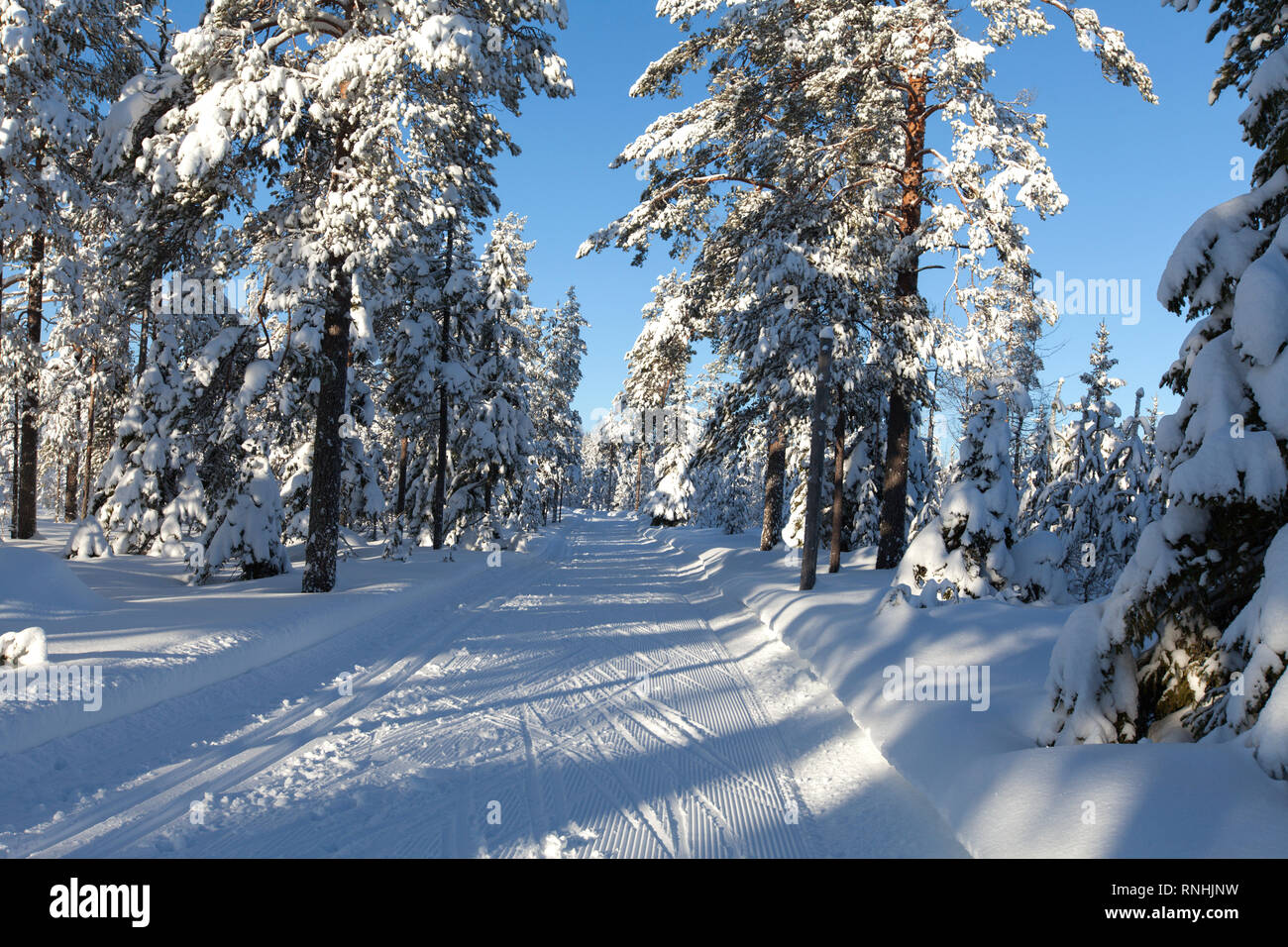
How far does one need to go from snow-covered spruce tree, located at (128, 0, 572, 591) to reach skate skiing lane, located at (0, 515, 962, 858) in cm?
645

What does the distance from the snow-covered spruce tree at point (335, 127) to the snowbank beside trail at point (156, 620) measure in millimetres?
1713

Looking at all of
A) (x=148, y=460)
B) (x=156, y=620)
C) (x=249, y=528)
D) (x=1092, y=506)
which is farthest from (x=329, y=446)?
(x=1092, y=506)

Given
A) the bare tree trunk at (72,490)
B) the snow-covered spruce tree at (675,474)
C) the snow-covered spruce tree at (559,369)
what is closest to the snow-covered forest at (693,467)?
the bare tree trunk at (72,490)

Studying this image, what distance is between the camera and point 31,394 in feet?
60.0

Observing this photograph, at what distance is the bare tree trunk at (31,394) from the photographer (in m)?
17.8

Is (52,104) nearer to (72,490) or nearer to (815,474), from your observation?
(815,474)

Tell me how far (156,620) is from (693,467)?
14.3 meters

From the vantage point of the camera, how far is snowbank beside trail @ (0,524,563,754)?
612cm

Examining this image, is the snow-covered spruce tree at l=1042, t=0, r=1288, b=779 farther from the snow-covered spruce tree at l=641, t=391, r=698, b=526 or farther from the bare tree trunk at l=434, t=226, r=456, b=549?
the snow-covered spruce tree at l=641, t=391, r=698, b=526

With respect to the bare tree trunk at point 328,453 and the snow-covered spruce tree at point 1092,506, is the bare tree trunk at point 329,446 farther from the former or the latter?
the snow-covered spruce tree at point 1092,506

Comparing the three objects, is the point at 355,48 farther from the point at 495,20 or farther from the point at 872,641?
the point at 872,641

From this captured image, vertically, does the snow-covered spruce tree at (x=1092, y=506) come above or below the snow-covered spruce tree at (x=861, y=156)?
below

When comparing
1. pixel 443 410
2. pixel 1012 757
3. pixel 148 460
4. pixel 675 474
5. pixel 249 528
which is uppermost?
pixel 443 410
